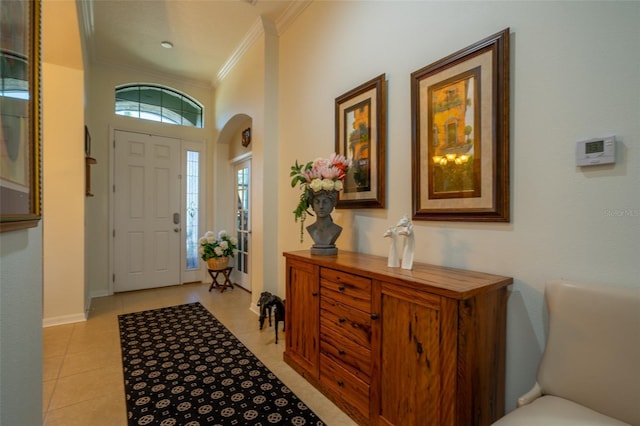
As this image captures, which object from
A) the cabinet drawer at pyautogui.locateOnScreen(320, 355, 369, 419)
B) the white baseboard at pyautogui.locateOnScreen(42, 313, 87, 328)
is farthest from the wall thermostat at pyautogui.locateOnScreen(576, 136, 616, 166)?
the white baseboard at pyautogui.locateOnScreen(42, 313, 87, 328)

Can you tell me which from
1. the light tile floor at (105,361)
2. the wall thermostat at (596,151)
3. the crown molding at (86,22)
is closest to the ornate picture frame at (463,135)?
the wall thermostat at (596,151)

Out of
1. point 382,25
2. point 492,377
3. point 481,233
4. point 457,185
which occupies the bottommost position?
point 492,377

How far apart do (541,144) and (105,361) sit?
3309mm

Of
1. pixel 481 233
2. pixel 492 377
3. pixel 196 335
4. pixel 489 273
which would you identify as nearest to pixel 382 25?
pixel 481 233

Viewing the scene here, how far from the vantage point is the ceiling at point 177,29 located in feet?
10.1

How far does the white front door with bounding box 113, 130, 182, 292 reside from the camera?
14.4 ft

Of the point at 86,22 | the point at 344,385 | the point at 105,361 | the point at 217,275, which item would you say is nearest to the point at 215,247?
the point at 217,275

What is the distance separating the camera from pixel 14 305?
0.98m

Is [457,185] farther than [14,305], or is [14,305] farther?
[457,185]

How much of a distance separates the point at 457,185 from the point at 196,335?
2.67m

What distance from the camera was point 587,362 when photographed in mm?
1116

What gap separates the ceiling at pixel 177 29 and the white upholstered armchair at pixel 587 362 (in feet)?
10.8

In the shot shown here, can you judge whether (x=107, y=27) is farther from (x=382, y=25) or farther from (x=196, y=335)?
(x=196, y=335)

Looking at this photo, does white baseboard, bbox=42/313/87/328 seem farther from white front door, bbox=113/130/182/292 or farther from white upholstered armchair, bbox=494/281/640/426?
white upholstered armchair, bbox=494/281/640/426
